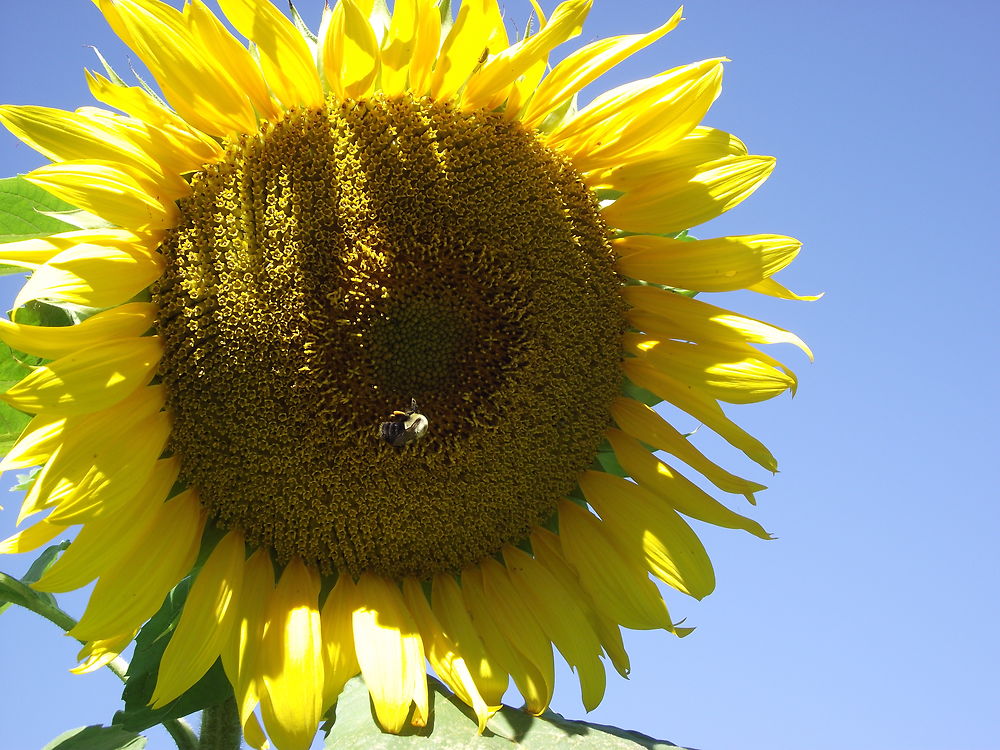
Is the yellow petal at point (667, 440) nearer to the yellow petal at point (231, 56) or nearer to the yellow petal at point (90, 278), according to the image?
the yellow petal at point (231, 56)

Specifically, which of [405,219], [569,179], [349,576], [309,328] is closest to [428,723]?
[349,576]

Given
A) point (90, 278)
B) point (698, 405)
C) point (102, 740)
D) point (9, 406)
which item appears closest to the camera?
point (90, 278)

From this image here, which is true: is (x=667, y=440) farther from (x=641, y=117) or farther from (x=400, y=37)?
(x=400, y=37)

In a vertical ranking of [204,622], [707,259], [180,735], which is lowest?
[180,735]

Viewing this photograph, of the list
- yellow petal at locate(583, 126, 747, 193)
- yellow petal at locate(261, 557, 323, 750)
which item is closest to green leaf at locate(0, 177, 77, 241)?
yellow petal at locate(261, 557, 323, 750)

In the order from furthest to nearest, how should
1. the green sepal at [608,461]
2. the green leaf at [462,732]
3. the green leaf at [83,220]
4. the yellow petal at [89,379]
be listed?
the green sepal at [608,461], the green leaf at [462,732], the green leaf at [83,220], the yellow petal at [89,379]

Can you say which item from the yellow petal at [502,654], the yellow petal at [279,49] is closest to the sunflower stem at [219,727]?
the yellow petal at [502,654]

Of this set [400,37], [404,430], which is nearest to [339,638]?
[404,430]

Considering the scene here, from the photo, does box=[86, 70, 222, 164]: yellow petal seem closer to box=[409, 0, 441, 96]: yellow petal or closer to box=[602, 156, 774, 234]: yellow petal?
box=[409, 0, 441, 96]: yellow petal
